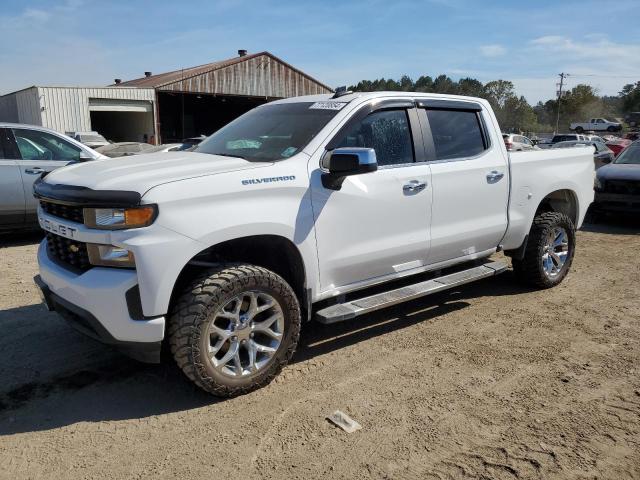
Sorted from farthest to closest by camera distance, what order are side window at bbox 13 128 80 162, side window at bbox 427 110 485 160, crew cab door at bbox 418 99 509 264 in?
1. side window at bbox 13 128 80 162
2. side window at bbox 427 110 485 160
3. crew cab door at bbox 418 99 509 264

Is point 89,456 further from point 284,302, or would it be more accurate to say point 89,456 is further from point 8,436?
point 284,302

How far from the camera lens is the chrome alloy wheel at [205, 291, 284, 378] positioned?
10.8 feet

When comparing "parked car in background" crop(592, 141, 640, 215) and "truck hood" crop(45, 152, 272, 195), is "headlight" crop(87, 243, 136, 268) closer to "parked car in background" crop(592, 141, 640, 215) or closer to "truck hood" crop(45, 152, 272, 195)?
"truck hood" crop(45, 152, 272, 195)

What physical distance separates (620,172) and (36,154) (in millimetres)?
9979

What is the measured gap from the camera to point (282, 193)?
11.3 ft

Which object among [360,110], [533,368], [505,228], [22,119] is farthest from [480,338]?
[22,119]

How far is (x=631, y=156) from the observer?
10969mm

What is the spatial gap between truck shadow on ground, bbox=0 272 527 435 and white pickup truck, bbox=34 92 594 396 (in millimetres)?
341

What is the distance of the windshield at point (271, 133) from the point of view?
383 cm

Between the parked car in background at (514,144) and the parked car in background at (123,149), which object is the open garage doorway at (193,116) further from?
the parked car in background at (123,149)

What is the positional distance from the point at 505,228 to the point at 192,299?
3.25 m

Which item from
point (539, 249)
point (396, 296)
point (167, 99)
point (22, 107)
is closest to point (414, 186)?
point (396, 296)

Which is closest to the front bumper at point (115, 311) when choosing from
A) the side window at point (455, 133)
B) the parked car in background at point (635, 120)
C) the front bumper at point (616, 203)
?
the side window at point (455, 133)

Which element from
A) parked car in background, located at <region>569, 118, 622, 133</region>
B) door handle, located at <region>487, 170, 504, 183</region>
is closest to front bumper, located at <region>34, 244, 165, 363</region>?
door handle, located at <region>487, 170, 504, 183</region>
